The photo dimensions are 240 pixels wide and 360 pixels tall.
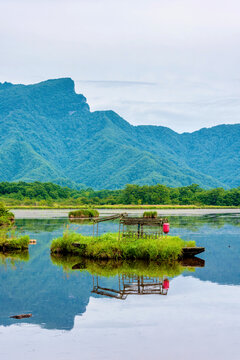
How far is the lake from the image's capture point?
12984 millimetres

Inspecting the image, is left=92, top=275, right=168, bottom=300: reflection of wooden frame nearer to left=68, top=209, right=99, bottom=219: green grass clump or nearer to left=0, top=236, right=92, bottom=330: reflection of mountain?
left=0, top=236, right=92, bottom=330: reflection of mountain

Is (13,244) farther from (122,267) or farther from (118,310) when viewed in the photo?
(118,310)

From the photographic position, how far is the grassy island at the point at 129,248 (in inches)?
1075

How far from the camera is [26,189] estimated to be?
171m

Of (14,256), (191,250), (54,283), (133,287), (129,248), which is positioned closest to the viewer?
(133,287)

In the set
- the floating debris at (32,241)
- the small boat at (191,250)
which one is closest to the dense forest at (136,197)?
the floating debris at (32,241)

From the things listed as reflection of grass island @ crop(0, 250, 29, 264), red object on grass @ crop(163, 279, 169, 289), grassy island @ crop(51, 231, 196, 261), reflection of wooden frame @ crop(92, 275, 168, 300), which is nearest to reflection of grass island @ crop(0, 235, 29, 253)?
reflection of grass island @ crop(0, 250, 29, 264)

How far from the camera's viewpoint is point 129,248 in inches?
1082

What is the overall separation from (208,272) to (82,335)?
12.6 meters

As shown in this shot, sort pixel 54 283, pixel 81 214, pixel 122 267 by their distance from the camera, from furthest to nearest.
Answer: pixel 81 214 → pixel 122 267 → pixel 54 283

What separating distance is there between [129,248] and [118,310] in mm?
10480

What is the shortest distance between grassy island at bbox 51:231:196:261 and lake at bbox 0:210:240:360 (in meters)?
1.11

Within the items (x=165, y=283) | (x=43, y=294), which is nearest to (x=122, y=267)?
(x=165, y=283)

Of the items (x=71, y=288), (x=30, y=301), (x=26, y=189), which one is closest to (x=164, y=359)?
(x=30, y=301)
